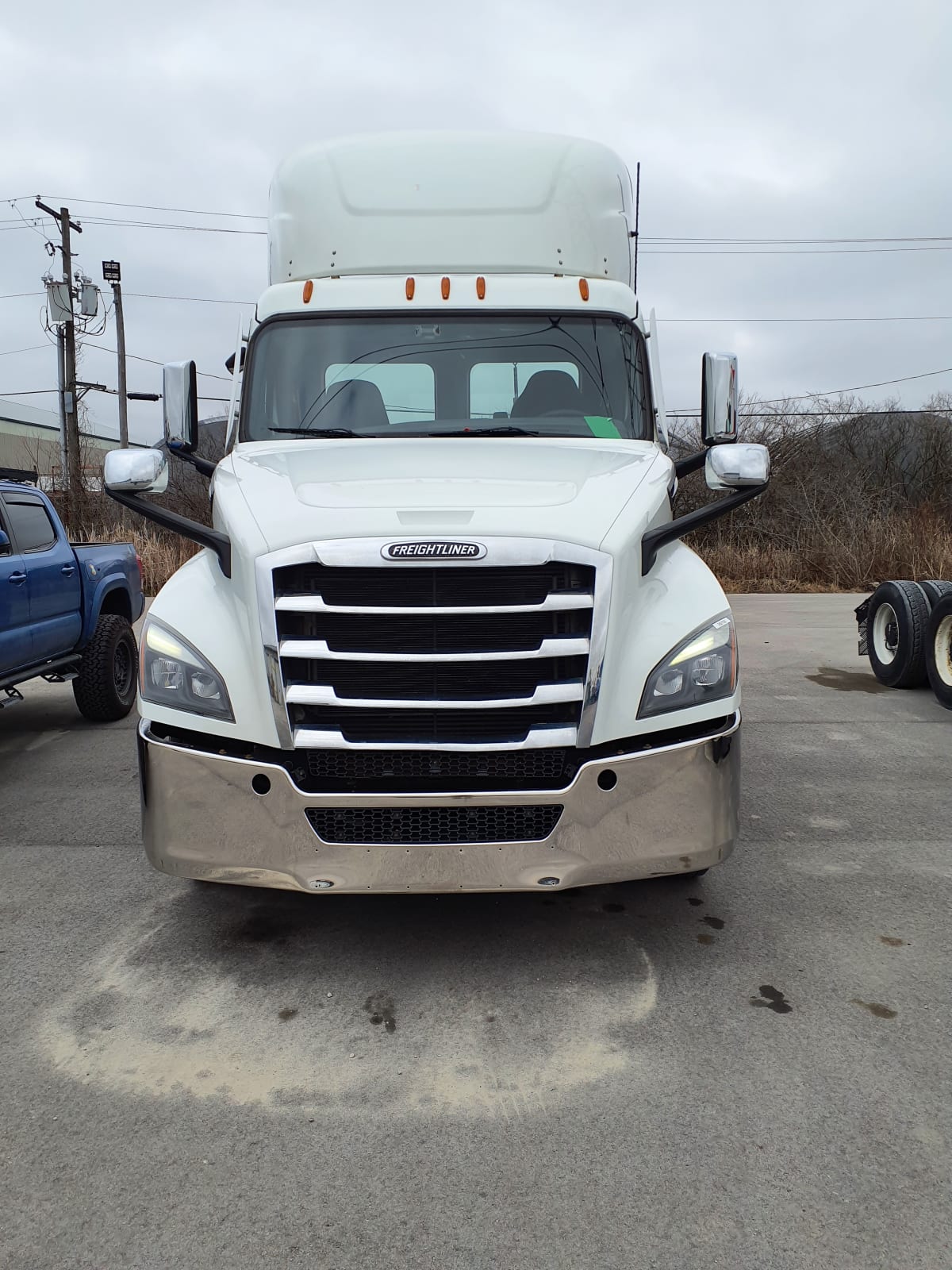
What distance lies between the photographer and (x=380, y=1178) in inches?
96.9

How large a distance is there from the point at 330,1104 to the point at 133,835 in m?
2.76

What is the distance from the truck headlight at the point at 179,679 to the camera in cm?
333

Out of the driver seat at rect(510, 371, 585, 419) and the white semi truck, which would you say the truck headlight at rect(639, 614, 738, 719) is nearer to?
the white semi truck

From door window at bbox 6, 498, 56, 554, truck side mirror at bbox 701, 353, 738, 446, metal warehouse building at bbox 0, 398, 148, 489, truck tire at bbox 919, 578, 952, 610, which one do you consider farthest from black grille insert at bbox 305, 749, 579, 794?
metal warehouse building at bbox 0, 398, 148, 489

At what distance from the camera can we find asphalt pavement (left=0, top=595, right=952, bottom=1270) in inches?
90.4

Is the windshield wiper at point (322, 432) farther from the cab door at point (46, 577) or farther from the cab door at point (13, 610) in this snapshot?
the cab door at point (46, 577)

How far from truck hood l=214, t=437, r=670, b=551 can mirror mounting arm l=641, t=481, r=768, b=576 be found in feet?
0.40

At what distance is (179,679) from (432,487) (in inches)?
45.3

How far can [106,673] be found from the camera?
775 cm

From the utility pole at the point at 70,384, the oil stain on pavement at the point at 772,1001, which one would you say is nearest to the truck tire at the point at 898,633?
the oil stain on pavement at the point at 772,1001

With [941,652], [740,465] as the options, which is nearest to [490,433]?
[740,465]

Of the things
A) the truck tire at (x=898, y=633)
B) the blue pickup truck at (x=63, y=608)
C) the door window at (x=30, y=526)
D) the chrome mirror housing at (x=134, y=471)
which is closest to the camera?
the chrome mirror housing at (x=134, y=471)

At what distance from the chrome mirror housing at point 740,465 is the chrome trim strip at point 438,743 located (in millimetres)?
1427

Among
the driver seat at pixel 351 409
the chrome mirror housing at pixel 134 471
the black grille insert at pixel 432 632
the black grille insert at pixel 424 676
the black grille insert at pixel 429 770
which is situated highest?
the driver seat at pixel 351 409
